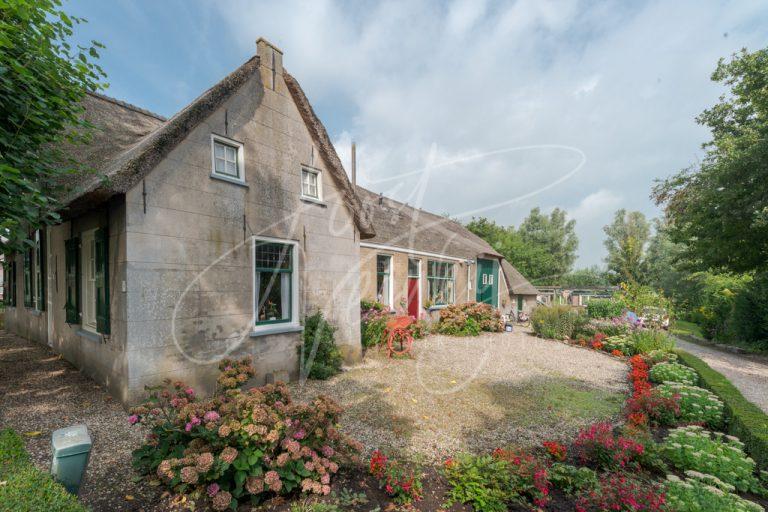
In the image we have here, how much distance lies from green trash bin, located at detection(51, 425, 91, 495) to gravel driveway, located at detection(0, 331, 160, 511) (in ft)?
1.67

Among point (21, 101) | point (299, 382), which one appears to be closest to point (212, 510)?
point (299, 382)

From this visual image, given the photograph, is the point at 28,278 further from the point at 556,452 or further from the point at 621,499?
the point at 621,499

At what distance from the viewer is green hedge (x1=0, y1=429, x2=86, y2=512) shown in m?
2.32

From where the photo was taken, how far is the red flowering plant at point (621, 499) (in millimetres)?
2995

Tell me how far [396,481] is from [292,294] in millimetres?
5062

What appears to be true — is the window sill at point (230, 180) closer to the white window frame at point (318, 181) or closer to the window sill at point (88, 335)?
the white window frame at point (318, 181)

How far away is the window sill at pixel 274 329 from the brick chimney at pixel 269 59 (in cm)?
502

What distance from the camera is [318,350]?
8.02m

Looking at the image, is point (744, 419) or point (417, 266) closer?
point (744, 419)

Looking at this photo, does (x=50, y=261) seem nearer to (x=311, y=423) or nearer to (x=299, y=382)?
(x=299, y=382)

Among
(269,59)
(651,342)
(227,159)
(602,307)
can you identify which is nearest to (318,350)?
(227,159)

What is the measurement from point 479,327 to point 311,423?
12.6 m

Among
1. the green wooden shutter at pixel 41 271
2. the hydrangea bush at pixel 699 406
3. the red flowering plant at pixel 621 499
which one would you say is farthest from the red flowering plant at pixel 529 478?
the green wooden shutter at pixel 41 271

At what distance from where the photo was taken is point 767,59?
12672 mm
